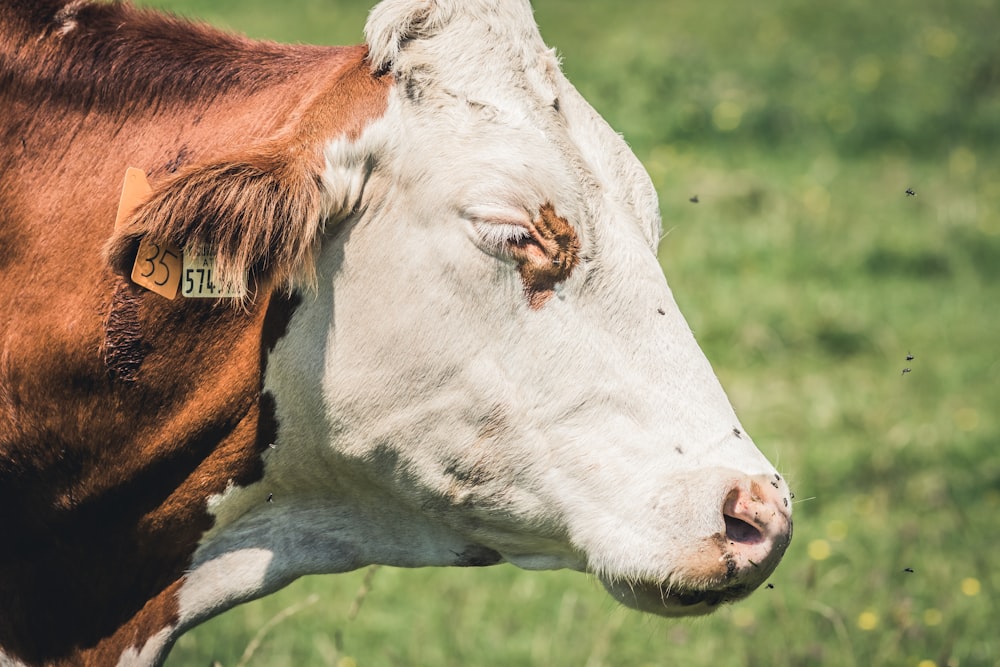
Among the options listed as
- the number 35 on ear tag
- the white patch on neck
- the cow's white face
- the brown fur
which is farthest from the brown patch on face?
the white patch on neck

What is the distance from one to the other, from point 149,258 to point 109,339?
0.24 m

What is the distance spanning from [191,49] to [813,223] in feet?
21.1

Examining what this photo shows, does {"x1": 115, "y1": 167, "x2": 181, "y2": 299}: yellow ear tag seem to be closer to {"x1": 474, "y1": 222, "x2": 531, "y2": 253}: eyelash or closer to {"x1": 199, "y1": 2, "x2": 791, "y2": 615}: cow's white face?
{"x1": 199, "y1": 2, "x2": 791, "y2": 615}: cow's white face

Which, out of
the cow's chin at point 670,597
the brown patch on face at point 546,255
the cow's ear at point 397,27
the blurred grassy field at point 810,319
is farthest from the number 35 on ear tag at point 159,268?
the blurred grassy field at point 810,319

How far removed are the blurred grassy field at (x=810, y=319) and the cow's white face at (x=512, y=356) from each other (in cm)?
62

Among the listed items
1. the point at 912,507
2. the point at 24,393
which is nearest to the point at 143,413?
the point at 24,393

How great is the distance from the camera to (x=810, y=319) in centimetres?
754

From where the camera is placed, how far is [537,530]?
2.88 metres

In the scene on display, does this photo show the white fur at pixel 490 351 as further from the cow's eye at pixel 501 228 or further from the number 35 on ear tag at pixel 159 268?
the number 35 on ear tag at pixel 159 268

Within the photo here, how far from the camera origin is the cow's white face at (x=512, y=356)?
8.91 feet

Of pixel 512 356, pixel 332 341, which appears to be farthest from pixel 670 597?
pixel 332 341

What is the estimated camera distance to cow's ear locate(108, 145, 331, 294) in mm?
2611

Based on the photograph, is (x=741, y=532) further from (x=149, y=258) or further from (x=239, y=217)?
(x=149, y=258)

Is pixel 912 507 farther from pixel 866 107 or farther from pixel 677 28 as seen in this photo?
pixel 677 28
